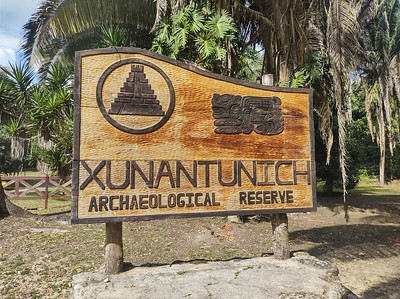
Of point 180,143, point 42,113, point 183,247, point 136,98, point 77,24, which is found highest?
point 77,24

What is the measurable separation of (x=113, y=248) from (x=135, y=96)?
1433mm

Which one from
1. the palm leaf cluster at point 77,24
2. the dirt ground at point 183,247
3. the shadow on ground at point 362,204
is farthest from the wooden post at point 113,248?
the shadow on ground at point 362,204

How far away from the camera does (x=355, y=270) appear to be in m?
5.64

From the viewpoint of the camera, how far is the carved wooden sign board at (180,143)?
3025 millimetres

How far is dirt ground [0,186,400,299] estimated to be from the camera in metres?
4.80

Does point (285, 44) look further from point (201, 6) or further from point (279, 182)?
point (279, 182)

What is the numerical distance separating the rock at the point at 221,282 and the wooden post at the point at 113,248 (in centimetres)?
8

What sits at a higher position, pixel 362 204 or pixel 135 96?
pixel 135 96

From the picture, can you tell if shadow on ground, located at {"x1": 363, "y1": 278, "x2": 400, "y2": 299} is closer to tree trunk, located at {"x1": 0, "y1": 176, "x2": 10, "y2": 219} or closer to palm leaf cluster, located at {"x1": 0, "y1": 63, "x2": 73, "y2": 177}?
palm leaf cluster, located at {"x1": 0, "y1": 63, "x2": 73, "y2": 177}

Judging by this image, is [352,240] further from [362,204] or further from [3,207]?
[3,207]

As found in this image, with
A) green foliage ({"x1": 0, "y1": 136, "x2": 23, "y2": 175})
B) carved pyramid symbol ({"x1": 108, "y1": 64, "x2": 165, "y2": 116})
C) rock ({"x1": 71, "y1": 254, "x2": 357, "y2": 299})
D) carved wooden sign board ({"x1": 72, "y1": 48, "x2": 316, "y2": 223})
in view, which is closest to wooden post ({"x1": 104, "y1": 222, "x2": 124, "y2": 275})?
rock ({"x1": 71, "y1": 254, "x2": 357, "y2": 299})

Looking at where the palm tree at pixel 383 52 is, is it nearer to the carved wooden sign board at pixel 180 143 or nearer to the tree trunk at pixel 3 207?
the carved wooden sign board at pixel 180 143

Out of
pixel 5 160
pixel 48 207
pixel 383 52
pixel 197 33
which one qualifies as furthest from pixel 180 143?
pixel 5 160

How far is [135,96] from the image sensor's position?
3.16 meters
